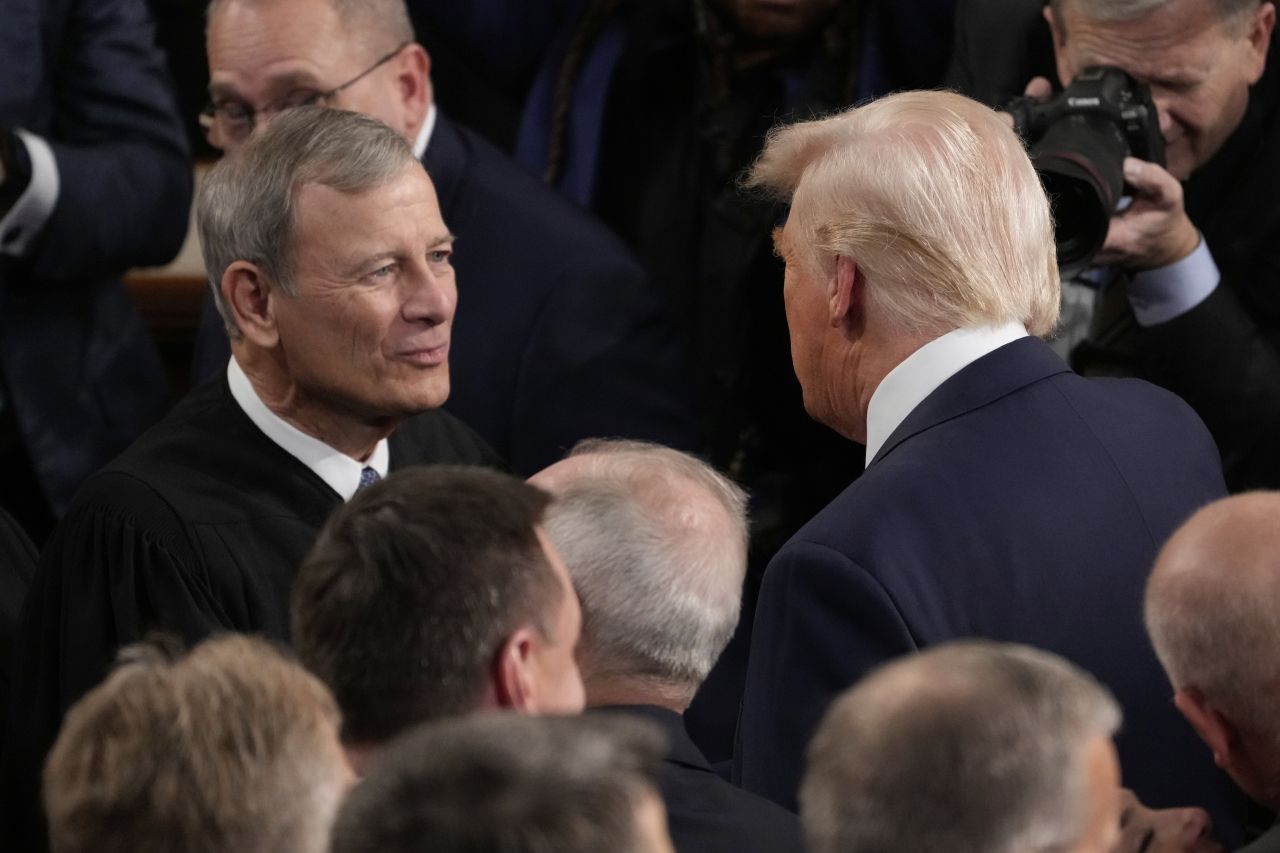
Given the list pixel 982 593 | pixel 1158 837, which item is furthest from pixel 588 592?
pixel 1158 837

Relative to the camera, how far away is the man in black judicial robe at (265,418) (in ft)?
8.02

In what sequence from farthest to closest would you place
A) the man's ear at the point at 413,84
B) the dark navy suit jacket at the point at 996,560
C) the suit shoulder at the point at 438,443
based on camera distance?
1. the man's ear at the point at 413,84
2. the suit shoulder at the point at 438,443
3. the dark navy suit jacket at the point at 996,560

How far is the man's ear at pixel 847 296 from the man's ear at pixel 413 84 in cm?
121

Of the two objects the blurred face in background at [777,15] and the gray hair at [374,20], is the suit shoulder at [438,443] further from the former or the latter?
the blurred face in background at [777,15]

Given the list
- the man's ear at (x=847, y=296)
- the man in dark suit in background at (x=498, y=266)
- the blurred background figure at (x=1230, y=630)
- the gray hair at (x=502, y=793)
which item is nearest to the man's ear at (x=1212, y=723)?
the blurred background figure at (x=1230, y=630)

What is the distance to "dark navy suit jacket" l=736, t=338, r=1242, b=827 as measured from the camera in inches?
80.7

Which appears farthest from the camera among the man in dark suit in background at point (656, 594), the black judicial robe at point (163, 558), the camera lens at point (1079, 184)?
the camera lens at point (1079, 184)

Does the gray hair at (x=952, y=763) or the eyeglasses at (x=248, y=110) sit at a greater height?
the gray hair at (x=952, y=763)

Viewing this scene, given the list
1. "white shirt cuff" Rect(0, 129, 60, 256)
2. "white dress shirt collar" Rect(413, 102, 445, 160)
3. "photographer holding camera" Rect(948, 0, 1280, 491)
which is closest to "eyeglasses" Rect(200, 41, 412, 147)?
"white dress shirt collar" Rect(413, 102, 445, 160)

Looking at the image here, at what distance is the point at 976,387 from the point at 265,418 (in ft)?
2.96

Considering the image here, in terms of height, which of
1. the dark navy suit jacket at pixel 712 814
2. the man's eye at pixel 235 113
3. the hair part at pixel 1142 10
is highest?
the hair part at pixel 1142 10

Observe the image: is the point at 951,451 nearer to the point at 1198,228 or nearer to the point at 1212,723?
the point at 1212,723

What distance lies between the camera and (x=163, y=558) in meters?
2.42

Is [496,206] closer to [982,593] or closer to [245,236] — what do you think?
[245,236]
